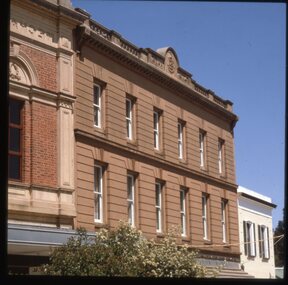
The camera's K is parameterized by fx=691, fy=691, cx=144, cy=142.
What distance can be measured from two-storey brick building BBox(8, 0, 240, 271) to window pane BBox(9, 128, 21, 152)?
0.07 feet

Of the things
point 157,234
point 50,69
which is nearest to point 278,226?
point 157,234

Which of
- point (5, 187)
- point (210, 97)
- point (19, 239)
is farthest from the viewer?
point (210, 97)

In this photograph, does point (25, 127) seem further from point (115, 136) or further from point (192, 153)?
point (192, 153)

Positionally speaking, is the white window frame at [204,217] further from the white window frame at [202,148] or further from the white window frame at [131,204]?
the white window frame at [131,204]

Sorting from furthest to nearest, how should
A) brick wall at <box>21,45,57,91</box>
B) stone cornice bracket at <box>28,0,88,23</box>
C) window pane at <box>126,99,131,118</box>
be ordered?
1. window pane at <box>126,99,131,118</box>
2. stone cornice bracket at <box>28,0,88,23</box>
3. brick wall at <box>21,45,57,91</box>

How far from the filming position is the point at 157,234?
1264 cm

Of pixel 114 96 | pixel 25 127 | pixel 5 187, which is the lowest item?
pixel 5 187

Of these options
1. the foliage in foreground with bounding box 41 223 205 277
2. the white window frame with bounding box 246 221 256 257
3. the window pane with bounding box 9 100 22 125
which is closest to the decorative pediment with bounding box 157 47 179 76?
the window pane with bounding box 9 100 22 125

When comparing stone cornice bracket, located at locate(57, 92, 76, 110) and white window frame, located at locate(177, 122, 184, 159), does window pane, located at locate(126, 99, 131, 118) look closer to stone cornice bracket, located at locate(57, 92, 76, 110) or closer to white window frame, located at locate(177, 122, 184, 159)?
white window frame, located at locate(177, 122, 184, 159)

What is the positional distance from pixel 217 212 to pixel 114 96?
3.04m

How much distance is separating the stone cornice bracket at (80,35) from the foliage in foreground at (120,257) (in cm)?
353

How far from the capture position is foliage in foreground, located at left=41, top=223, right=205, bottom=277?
8625 mm

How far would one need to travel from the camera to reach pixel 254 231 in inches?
531

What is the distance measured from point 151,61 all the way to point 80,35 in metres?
2.01
